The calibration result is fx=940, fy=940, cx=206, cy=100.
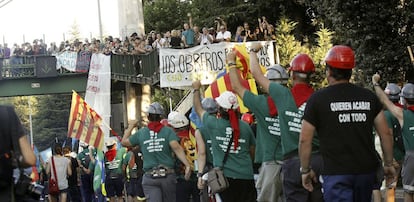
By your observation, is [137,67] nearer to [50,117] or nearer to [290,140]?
[290,140]

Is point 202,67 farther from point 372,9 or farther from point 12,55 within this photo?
point 12,55

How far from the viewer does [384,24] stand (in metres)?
22.9

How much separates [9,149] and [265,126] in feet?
10.0

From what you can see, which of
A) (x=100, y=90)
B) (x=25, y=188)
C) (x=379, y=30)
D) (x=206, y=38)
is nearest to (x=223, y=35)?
(x=206, y=38)

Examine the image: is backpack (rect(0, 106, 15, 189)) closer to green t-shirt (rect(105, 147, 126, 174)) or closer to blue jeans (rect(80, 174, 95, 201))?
green t-shirt (rect(105, 147, 126, 174))

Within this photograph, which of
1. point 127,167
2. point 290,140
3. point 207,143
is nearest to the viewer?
point 290,140

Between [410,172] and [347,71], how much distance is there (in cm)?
453

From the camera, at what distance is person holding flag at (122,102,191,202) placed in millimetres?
13078

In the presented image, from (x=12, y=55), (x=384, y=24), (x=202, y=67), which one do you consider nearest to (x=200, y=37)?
(x=202, y=67)

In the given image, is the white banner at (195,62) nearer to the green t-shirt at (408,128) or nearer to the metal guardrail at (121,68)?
the metal guardrail at (121,68)

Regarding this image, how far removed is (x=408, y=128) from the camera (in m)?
11.5

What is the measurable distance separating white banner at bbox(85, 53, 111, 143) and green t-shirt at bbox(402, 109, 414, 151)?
653 inches

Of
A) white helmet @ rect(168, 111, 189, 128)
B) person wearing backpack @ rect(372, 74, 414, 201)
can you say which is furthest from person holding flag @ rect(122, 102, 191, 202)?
person wearing backpack @ rect(372, 74, 414, 201)

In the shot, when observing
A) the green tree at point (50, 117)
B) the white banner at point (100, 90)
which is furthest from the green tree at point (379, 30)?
the green tree at point (50, 117)
